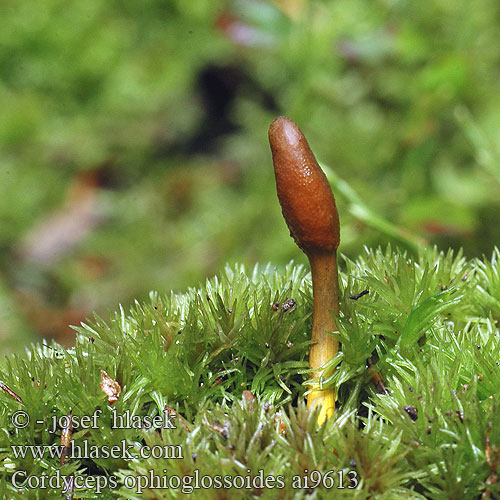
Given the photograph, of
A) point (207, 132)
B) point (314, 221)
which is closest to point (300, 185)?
point (314, 221)

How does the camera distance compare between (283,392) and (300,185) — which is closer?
(300,185)

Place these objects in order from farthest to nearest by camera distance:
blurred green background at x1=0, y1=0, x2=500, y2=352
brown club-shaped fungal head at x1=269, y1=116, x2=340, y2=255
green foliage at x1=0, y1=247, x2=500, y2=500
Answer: blurred green background at x1=0, y1=0, x2=500, y2=352 → brown club-shaped fungal head at x1=269, y1=116, x2=340, y2=255 → green foliage at x1=0, y1=247, x2=500, y2=500

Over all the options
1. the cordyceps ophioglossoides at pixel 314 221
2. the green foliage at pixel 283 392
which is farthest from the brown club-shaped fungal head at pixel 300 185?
the green foliage at pixel 283 392

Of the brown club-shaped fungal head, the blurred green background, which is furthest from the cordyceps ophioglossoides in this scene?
the blurred green background

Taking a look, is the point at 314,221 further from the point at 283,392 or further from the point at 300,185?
the point at 283,392

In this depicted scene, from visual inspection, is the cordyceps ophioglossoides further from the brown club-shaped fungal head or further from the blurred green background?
the blurred green background

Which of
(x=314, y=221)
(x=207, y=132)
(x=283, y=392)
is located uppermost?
(x=207, y=132)
